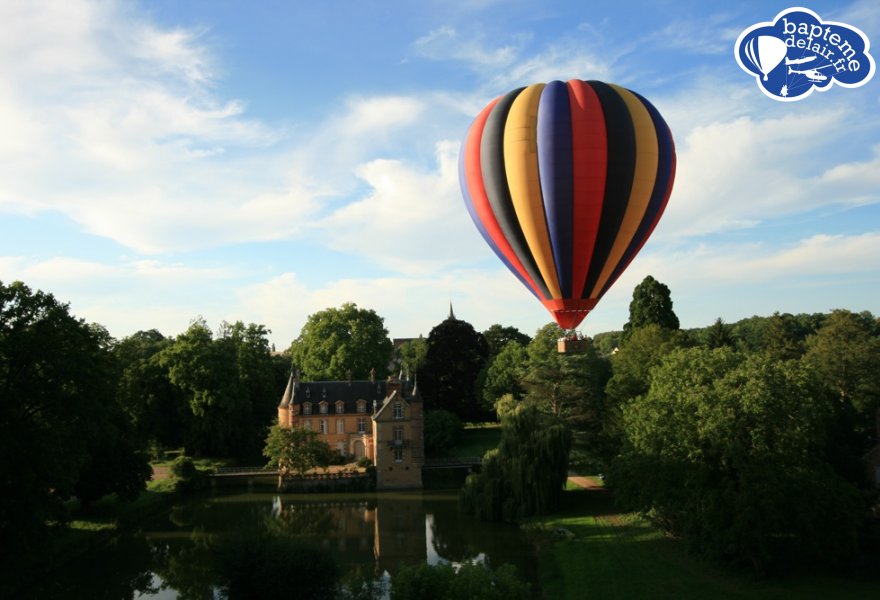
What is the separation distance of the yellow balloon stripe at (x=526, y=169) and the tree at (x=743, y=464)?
233 inches

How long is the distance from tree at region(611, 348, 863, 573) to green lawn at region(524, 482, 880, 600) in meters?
0.66

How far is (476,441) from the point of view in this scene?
4794cm

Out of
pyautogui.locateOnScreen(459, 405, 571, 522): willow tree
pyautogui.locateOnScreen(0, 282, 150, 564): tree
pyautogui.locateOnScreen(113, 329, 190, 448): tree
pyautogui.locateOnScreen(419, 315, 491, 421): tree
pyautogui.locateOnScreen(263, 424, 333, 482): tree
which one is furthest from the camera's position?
pyautogui.locateOnScreen(419, 315, 491, 421): tree

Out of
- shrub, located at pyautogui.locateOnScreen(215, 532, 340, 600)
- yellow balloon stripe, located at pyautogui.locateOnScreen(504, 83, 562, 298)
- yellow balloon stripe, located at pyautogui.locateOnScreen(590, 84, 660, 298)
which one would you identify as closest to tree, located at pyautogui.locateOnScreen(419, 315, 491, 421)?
yellow balloon stripe, located at pyautogui.locateOnScreen(504, 83, 562, 298)

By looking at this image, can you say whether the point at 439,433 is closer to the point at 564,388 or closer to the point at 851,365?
the point at 564,388

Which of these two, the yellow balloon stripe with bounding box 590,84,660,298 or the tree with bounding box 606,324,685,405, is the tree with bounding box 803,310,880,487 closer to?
the tree with bounding box 606,324,685,405

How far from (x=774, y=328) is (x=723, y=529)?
3126 cm

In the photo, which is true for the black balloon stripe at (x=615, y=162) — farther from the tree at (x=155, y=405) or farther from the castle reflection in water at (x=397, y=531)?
the tree at (x=155, y=405)

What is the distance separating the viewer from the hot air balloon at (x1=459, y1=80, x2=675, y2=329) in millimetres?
20609

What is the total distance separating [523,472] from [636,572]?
970 cm

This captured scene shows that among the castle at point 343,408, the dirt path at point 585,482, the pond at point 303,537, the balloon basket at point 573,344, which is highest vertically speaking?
the balloon basket at point 573,344

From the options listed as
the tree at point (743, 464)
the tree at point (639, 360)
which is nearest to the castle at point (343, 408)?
the tree at point (639, 360)

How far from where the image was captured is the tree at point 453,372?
52.4 m

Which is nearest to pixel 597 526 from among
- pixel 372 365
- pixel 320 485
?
pixel 320 485
